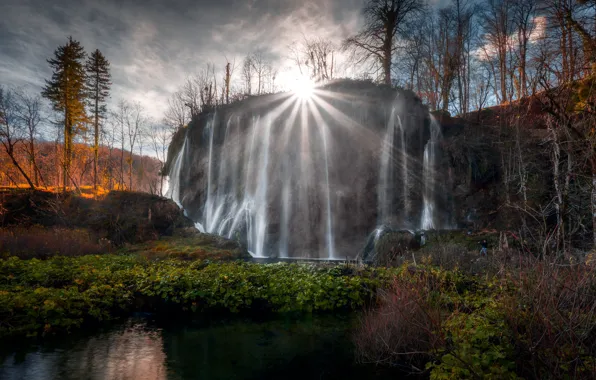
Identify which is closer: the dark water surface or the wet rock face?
the dark water surface

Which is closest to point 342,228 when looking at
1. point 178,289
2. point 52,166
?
point 178,289

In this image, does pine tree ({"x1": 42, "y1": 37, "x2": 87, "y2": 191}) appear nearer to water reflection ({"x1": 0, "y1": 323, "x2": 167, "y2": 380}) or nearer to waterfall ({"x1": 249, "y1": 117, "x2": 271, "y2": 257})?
waterfall ({"x1": 249, "y1": 117, "x2": 271, "y2": 257})

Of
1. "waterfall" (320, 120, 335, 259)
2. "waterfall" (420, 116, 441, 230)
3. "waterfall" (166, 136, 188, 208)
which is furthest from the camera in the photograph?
"waterfall" (166, 136, 188, 208)

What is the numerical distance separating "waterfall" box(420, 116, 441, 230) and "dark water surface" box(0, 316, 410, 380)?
63.0 feet

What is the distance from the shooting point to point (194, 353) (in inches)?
271

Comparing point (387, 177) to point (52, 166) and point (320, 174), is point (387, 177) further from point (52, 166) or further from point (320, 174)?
point (52, 166)

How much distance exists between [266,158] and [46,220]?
56.5ft

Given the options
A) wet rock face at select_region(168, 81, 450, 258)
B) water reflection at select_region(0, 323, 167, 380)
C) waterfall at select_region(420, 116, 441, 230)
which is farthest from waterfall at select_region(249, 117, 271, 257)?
water reflection at select_region(0, 323, 167, 380)

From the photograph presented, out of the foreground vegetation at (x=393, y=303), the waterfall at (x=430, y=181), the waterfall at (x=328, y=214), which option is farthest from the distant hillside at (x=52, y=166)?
the foreground vegetation at (x=393, y=303)

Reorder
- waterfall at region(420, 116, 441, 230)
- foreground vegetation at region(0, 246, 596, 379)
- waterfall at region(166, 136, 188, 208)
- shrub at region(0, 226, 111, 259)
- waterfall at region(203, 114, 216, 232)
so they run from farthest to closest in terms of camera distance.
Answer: waterfall at region(166, 136, 188, 208) → waterfall at region(203, 114, 216, 232) → waterfall at region(420, 116, 441, 230) → shrub at region(0, 226, 111, 259) → foreground vegetation at region(0, 246, 596, 379)

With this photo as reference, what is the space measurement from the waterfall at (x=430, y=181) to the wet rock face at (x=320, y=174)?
15 cm

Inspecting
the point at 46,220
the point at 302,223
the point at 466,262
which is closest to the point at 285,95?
the point at 302,223

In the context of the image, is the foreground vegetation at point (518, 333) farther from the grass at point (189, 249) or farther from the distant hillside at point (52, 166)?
the distant hillside at point (52, 166)

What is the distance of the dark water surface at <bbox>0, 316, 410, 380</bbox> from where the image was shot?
19.4ft
